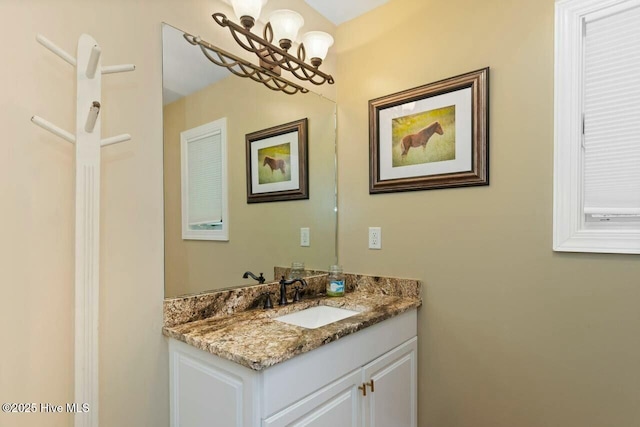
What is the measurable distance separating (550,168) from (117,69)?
163 centimetres

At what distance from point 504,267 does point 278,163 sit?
1205 mm

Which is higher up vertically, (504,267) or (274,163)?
(274,163)

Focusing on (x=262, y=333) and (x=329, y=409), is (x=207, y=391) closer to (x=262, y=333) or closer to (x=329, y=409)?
(x=262, y=333)

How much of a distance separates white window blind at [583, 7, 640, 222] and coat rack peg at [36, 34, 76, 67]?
1813 millimetres

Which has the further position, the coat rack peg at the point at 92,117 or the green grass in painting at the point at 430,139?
the green grass in painting at the point at 430,139

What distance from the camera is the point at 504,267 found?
1467 mm

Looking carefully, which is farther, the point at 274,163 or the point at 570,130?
the point at 274,163

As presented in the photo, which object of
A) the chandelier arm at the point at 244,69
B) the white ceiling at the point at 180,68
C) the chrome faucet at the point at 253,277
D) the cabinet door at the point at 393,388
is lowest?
the cabinet door at the point at 393,388

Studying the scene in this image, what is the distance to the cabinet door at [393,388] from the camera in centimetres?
138

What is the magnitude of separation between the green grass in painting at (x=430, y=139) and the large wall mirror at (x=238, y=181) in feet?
1.40

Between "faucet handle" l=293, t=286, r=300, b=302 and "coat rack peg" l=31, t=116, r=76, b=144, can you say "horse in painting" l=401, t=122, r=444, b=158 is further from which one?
"coat rack peg" l=31, t=116, r=76, b=144

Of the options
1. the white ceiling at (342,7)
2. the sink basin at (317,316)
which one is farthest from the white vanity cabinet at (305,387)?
the white ceiling at (342,7)

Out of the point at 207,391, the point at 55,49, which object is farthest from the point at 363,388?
the point at 55,49

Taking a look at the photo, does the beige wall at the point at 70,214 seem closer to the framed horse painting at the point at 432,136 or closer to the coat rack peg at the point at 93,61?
the coat rack peg at the point at 93,61
